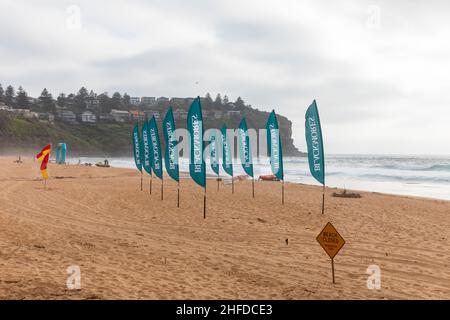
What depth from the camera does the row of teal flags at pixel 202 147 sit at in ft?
51.0

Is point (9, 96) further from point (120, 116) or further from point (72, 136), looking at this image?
point (72, 136)

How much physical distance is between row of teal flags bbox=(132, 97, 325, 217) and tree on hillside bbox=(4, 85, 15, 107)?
191863mm

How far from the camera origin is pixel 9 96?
187625 millimetres

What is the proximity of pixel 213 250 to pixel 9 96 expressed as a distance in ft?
696

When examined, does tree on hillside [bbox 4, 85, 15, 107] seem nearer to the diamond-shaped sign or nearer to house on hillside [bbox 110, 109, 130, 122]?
house on hillside [bbox 110, 109, 130, 122]

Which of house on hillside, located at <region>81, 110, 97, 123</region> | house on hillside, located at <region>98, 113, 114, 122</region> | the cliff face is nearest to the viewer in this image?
the cliff face

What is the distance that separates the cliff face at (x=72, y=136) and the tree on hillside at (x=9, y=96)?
42.0 meters

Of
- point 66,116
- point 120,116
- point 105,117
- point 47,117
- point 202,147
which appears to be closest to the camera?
point 202,147

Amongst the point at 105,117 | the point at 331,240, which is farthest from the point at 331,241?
the point at 105,117

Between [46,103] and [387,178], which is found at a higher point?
[46,103]

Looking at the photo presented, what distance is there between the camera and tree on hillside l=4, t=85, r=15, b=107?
184875 millimetres

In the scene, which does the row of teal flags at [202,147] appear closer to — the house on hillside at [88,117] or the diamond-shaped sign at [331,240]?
the diamond-shaped sign at [331,240]

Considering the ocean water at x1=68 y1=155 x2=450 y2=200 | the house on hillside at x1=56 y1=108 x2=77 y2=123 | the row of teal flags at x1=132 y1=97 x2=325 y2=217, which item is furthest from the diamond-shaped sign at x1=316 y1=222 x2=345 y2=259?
the house on hillside at x1=56 y1=108 x2=77 y2=123
